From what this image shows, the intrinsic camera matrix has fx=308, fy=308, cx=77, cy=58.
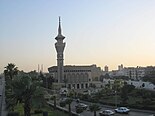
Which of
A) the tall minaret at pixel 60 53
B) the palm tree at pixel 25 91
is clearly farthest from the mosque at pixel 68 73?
the palm tree at pixel 25 91

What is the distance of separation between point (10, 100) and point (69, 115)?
10.3 meters

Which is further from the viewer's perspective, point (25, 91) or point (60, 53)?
point (60, 53)

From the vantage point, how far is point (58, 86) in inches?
4749

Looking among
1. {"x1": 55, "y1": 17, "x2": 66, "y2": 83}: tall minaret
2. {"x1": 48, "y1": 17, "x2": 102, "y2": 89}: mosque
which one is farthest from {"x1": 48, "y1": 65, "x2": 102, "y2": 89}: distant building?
{"x1": 55, "y1": 17, "x2": 66, "y2": 83}: tall minaret

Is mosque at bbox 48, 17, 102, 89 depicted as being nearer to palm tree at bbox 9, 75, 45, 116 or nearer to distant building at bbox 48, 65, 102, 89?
distant building at bbox 48, 65, 102, 89

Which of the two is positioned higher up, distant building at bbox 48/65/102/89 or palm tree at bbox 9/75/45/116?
distant building at bbox 48/65/102/89

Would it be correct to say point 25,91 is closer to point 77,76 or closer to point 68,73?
point 68,73

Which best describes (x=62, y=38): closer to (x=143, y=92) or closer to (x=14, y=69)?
(x=14, y=69)

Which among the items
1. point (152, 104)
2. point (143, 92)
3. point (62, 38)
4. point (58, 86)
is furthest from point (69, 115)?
point (62, 38)

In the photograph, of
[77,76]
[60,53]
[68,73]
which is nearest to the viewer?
[60,53]

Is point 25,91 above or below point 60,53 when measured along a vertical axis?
below

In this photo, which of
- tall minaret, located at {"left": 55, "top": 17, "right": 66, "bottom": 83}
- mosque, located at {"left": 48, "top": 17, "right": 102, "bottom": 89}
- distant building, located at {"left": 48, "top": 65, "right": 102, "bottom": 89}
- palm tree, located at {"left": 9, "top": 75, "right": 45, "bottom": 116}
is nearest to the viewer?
palm tree, located at {"left": 9, "top": 75, "right": 45, "bottom": 116}

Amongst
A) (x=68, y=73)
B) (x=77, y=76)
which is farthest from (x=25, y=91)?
(x=77, y=76)

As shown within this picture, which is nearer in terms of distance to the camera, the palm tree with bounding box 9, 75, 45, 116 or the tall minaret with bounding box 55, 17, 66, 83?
the palm tree with bounding box 9, 75, 45, 116
